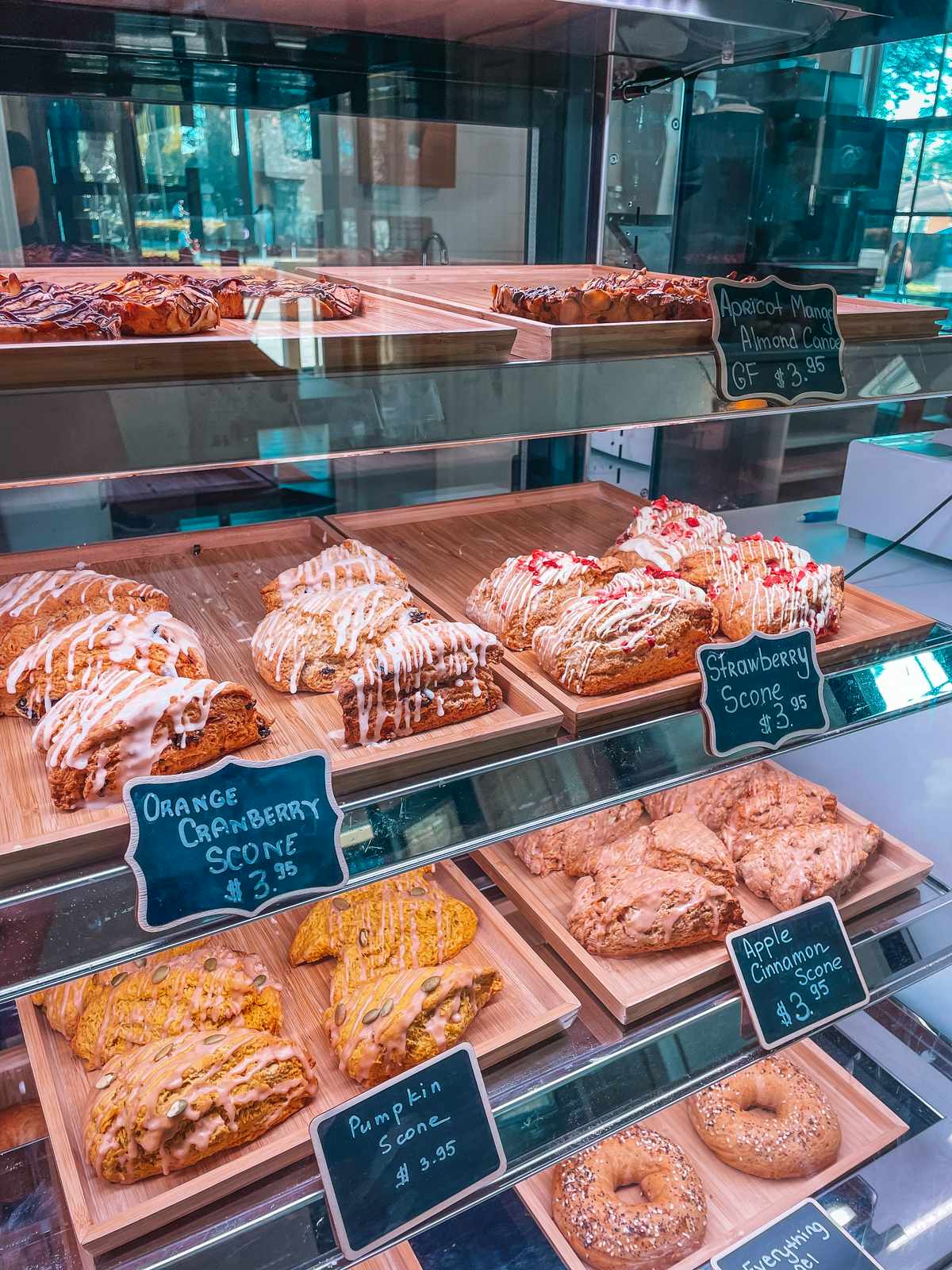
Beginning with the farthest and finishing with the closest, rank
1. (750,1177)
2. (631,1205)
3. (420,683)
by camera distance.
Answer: (750,1177)
(631,1205)
(420,683)

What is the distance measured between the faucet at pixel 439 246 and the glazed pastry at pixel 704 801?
0.98 meters

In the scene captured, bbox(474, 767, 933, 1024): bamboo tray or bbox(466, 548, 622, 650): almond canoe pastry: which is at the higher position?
bbox(466, 548, 622, 650): almond canoe pastry

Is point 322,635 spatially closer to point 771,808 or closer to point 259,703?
point 259,703

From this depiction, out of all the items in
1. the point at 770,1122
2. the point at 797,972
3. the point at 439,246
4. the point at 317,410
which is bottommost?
the point at 770,1122

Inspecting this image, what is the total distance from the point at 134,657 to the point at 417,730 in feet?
1.12

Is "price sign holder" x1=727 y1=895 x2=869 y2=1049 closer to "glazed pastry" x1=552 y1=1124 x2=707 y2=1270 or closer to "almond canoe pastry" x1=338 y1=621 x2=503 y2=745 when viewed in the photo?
"glazed pastry" x1=552 y1=1124 x2=707 y2=1270

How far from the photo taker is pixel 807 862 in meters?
1.56

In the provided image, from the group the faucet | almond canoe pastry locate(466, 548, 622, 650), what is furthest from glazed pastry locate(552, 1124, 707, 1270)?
the faucet

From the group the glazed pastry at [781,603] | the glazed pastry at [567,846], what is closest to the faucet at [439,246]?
the glazed pastry at [781,603]

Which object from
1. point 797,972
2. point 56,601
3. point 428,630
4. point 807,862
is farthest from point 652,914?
point 56,601

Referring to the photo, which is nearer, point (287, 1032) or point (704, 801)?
point (287, 1032)

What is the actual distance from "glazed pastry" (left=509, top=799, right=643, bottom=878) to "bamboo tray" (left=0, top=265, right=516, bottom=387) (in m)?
0.86

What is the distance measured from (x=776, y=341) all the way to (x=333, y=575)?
68 cm

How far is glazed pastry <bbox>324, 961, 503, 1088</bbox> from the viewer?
1167 mm
